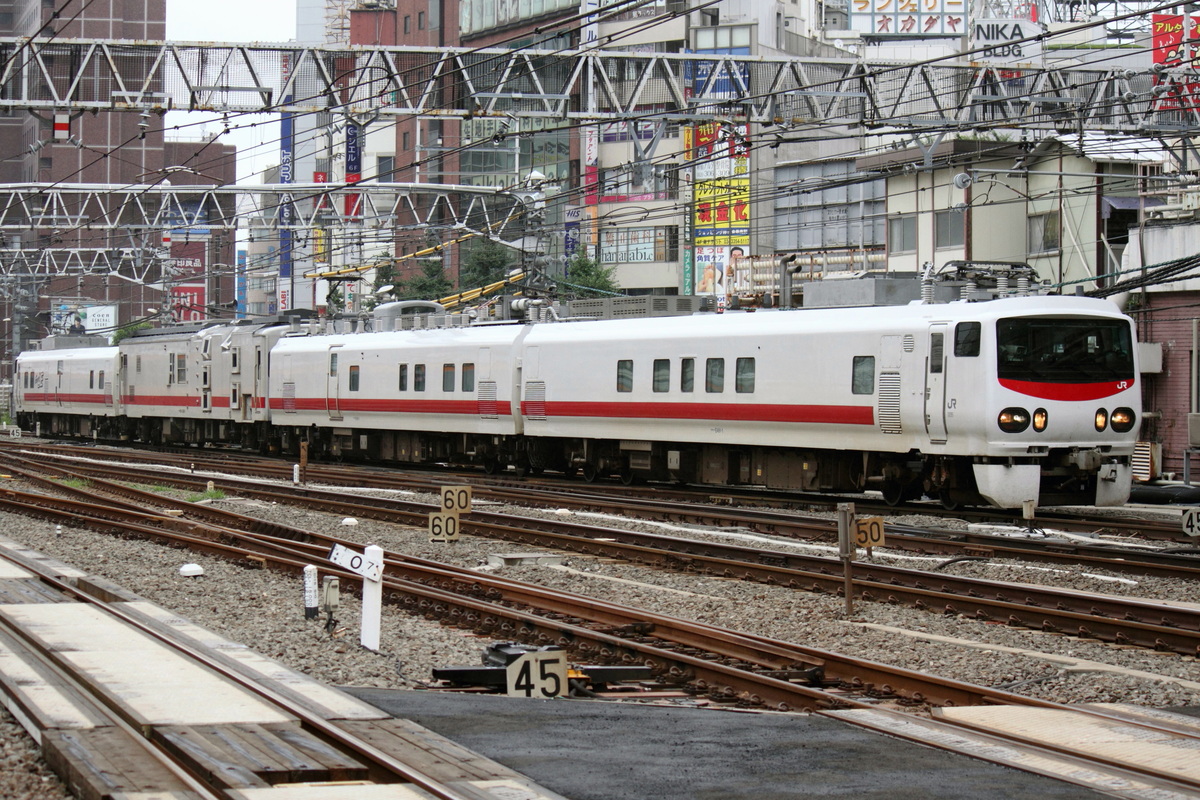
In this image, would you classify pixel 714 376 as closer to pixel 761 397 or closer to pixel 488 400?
pixel 761 397

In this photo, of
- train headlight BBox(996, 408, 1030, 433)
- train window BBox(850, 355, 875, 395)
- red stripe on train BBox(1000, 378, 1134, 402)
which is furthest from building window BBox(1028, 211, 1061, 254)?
train headlight BBox(996, 408, 1030, 433)

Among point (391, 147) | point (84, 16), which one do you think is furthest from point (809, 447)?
point (84, 16)

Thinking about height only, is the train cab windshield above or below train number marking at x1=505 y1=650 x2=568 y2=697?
above

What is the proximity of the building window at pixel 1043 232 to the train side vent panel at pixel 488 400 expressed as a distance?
14.9 metres

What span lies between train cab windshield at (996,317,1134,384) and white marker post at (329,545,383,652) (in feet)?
32.2

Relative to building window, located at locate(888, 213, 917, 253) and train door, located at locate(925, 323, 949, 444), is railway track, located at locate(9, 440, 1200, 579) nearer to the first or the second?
train door, located at locate(925, 323, 949, 444)

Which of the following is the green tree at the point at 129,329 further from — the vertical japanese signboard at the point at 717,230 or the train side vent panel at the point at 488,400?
the train side vent panel at the point at 488,400

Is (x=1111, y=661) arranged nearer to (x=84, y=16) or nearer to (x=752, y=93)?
(x=752, y=93)

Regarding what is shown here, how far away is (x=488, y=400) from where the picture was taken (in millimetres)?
27562

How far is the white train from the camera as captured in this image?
18172 mm

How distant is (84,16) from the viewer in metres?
114

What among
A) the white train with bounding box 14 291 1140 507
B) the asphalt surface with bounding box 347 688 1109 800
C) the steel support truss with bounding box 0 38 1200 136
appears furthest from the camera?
the steel support truss with bounding box 0 38 1200 136

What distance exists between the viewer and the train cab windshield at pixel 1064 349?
59.3ft

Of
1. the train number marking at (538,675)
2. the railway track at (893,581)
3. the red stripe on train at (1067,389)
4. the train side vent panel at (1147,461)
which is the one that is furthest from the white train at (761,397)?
the train number marking at (538,675)
